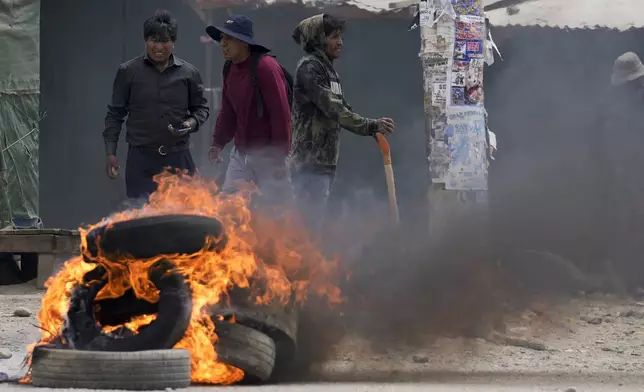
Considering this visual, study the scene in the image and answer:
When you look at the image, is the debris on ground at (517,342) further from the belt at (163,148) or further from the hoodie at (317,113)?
the belt at (163,148)

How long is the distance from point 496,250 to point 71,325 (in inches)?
170

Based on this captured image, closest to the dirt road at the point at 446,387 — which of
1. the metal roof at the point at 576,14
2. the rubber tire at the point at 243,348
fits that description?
the rubber tire at the point at 243,348

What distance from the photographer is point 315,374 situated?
613 centimetres

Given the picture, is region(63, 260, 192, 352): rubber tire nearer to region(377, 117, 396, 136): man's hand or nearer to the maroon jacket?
the maroon jacket

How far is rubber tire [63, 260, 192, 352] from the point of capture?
5312 mm

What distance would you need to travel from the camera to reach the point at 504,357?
277 inches

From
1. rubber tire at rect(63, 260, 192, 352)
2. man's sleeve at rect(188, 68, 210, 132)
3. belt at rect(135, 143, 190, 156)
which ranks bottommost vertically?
rubber tire at rect(63, 260, 192, 352)

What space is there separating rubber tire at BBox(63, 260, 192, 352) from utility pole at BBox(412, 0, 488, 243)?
407cm

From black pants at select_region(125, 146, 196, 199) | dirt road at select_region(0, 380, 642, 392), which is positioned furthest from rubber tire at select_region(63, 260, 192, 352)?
black pants at select_region(125, 146, 196, 199)

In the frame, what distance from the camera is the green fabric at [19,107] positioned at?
1111 centimetres

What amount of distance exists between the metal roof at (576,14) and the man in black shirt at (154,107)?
5.29 metres

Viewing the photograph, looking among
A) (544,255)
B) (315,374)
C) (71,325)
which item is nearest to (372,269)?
(315,374)

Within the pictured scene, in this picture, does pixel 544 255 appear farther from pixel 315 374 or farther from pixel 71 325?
pixel 71 325

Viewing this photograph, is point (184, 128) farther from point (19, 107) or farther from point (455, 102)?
point (19, 107)
